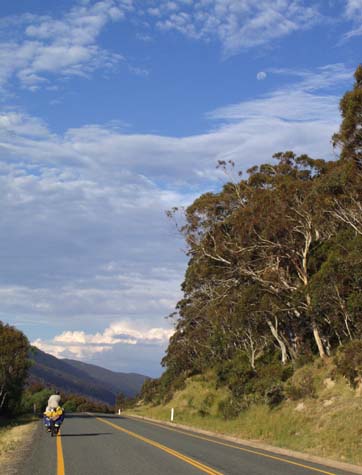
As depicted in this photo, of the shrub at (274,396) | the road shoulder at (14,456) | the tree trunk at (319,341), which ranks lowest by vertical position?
the road shoulder at (14,456)

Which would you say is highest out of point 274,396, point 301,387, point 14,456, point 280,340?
point 280,340

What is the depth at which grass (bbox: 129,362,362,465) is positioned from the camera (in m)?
18.9

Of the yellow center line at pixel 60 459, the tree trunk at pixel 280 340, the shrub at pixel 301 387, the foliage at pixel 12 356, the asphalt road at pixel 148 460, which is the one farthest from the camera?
the foliage at pixel 12 356

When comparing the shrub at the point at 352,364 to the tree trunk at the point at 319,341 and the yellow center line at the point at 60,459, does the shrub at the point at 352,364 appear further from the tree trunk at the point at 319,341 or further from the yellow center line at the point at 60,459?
the yellow center line at the point at 60,459

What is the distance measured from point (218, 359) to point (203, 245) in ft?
77.1

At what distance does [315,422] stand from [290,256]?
12.1m

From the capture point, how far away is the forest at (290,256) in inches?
1109

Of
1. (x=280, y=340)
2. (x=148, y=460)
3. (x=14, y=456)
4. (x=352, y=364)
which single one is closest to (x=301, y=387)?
(x=352, y=364)

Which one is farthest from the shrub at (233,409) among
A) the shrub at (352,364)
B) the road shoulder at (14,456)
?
the road shoulder at (14,456)

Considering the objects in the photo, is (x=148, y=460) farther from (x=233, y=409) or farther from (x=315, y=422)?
(x=233, y=409)

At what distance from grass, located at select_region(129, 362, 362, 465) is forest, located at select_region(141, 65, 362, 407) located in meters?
1.21

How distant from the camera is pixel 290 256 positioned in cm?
3419

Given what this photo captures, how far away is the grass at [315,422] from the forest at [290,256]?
121cm

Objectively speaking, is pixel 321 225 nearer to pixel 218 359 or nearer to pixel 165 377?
pixel 218 359
